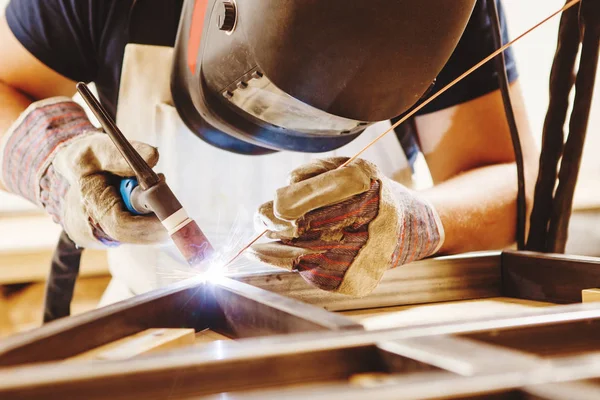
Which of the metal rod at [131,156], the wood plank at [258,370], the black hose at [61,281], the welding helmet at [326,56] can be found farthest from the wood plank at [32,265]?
the wood plank at [258,370]

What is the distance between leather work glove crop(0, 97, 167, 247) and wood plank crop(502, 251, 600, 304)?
2.03 feet

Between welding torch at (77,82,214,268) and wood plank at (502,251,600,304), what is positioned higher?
welding torch at (77,82,214,268)

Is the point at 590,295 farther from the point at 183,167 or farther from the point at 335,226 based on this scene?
the point at 183,167

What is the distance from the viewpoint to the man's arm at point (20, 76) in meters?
1.21

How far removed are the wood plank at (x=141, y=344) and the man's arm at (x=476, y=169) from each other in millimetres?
688

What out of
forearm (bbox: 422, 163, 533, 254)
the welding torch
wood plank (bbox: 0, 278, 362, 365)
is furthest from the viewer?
forearm (bbox: 422, 163, 533, 254)

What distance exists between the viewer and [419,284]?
2.77ft

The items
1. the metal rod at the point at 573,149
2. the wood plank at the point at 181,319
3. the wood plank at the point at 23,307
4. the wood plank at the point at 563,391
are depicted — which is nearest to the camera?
the wood plank at the point at 563,391

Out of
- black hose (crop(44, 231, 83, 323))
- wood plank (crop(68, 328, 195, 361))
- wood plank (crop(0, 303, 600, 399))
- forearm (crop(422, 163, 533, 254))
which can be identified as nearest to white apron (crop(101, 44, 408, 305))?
black hose (crop(44, 231, 83, 323))

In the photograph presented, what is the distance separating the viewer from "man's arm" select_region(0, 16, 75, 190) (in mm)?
1206

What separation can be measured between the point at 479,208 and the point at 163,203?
0.78 m

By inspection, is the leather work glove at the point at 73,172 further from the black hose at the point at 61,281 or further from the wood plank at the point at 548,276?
the wood plank at the point at 548,276

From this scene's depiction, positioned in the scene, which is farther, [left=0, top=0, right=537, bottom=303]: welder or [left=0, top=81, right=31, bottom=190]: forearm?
[left=0, top=81, right=31, bottom=190]: forearm

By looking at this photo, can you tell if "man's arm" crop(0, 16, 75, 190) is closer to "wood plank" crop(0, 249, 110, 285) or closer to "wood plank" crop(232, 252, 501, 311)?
"wood plank" crop(232, 252, 501, 311)
